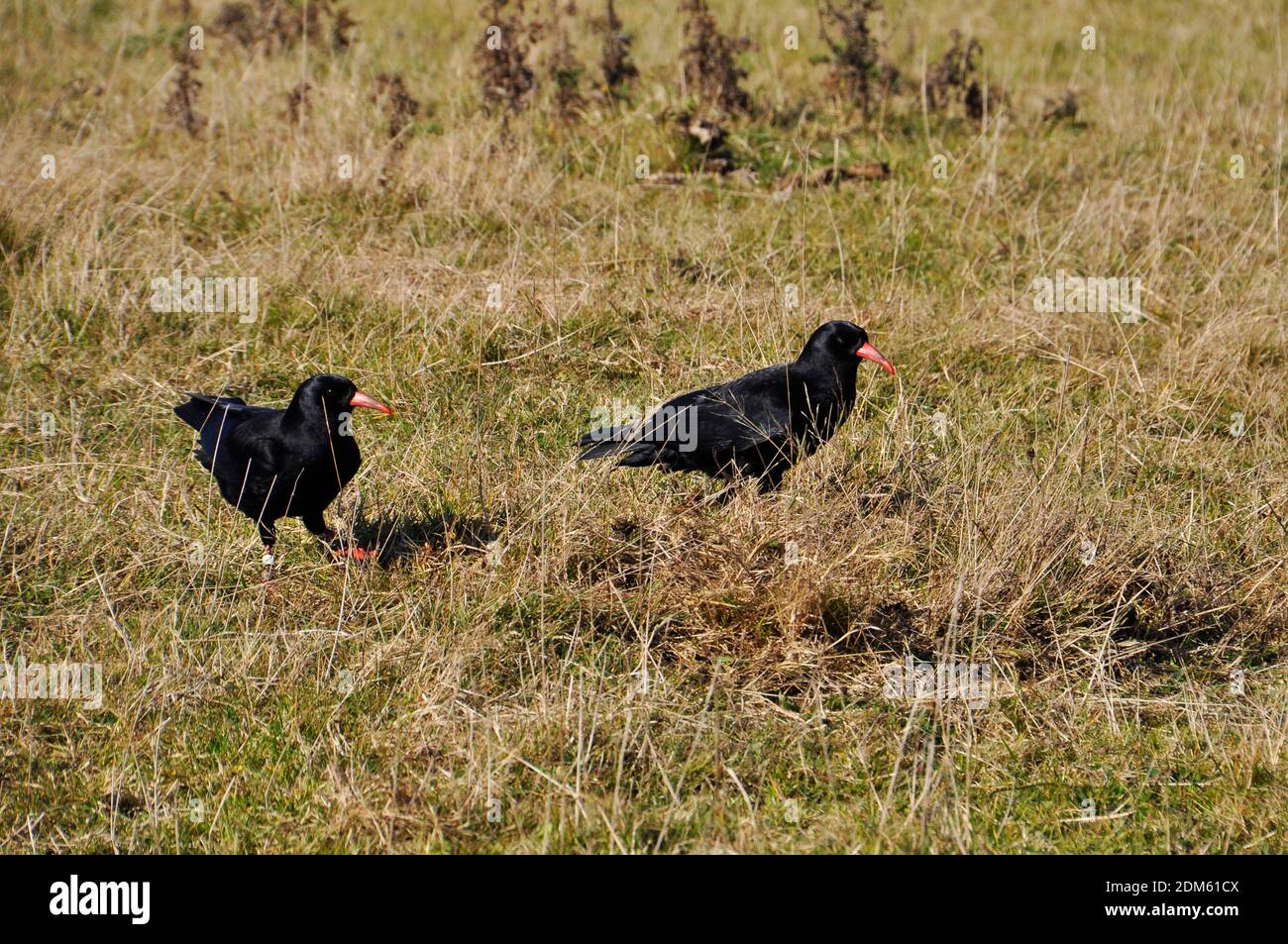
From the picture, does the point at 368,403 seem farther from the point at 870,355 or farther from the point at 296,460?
the point at 870,355

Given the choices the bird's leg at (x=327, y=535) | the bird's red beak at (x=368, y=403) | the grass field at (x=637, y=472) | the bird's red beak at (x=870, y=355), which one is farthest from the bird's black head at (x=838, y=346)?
the bird's leg at (x=327, y=535)

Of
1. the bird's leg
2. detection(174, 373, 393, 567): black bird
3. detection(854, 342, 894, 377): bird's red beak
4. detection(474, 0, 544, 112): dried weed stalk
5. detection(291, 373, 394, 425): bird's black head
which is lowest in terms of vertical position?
the bird's leg

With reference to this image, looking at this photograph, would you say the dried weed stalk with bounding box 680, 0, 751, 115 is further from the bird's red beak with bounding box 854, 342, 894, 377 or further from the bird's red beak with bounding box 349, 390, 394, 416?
the bird's red beak with bounding box 349, 390, 394, 416

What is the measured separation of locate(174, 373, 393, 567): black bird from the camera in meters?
5.38

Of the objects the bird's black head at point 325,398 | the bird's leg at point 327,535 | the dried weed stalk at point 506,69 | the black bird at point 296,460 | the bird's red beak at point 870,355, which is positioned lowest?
the bird's leg at point 327,535

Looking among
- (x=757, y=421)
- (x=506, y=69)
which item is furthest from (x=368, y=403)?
(x=506, y=69)

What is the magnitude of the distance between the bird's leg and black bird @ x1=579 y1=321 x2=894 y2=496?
1.06 metres

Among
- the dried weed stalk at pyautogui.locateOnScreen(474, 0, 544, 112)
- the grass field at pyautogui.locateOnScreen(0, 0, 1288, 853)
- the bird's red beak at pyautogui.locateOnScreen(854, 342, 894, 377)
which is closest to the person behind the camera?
the grass field at pyautogui.locateOnScreen(0, 0, 1288, 853)

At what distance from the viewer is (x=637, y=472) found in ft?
20.1

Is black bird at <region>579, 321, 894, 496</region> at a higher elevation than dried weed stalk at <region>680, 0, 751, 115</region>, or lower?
lower

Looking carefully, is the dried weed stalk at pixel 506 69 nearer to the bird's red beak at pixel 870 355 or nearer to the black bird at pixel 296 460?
the bird's red beak at pixel 870 355

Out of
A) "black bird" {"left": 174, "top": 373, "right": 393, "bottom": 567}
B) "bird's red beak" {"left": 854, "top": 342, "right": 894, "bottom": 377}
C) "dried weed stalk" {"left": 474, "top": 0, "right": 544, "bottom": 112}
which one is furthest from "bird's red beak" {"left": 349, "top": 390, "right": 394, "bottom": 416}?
"dried weed stalk" {"left": 474, "top": 0, "right": 544, "bottom": 112}

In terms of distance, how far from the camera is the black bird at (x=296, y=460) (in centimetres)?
538

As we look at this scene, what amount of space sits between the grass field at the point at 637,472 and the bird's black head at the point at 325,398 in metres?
0.53
